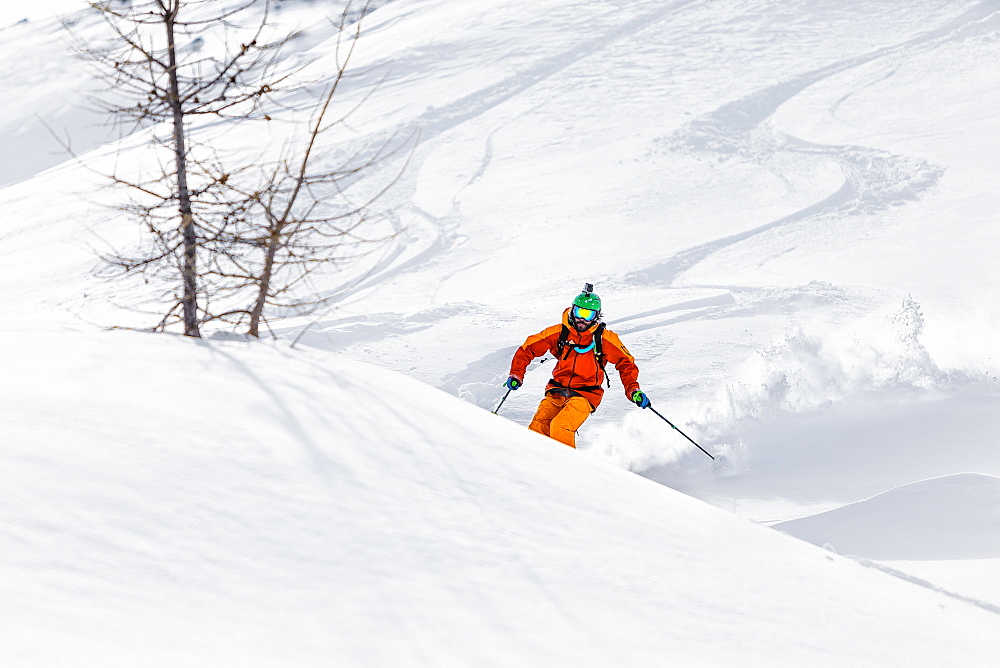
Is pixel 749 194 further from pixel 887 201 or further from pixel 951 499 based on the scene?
pixel 951 499

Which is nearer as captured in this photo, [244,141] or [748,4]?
[244,141]

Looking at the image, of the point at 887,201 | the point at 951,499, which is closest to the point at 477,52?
the point at 887,201

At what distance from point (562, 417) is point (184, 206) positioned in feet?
9.86

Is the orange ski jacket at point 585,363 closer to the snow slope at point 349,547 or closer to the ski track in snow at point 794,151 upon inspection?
the snow slope at point 349,547

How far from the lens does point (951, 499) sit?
5.51m

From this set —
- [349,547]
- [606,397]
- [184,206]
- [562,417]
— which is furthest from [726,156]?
[349,547]

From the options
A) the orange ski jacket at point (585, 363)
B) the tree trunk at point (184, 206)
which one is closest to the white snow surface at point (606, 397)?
the tree trunk at point (184, 206)

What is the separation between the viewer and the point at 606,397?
8.37 m

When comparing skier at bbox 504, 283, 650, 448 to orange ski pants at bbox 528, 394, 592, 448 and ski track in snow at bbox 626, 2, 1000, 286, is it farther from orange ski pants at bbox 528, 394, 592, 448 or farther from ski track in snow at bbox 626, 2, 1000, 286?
ski track in snow at bbox 626, 2, 1000, 286

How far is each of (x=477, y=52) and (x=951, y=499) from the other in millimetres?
17101

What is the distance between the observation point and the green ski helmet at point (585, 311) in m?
6.16

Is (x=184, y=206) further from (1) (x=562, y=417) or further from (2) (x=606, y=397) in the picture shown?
(2) (x=606, y=397)

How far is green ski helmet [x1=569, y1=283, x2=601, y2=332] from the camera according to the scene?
20.2ft

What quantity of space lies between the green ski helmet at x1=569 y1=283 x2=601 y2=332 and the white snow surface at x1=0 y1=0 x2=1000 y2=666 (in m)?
1.46
